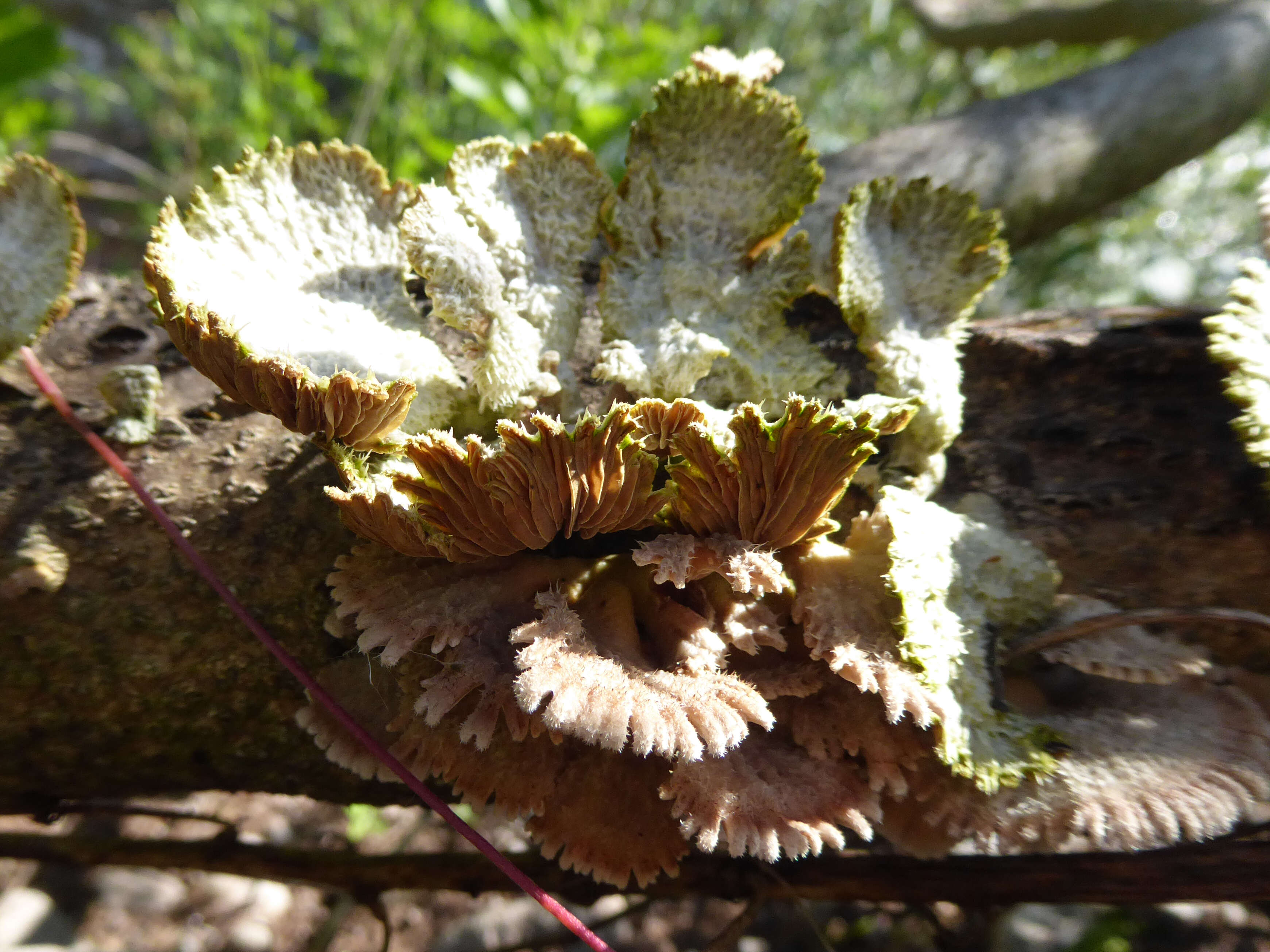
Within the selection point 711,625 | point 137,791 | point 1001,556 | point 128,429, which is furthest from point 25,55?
point 1001,556

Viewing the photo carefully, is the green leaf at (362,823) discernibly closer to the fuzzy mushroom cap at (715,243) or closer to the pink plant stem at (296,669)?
the pink plant stem at (296,669)

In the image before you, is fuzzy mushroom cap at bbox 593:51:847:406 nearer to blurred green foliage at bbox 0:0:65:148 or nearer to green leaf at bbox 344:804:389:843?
green leaf at bbox 344:804:389:843

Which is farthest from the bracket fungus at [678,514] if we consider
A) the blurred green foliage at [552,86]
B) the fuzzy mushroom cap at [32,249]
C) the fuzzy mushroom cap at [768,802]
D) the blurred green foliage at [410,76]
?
the blurred green foliage at [410,76]

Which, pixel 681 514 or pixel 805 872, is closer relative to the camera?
pixel 681 514

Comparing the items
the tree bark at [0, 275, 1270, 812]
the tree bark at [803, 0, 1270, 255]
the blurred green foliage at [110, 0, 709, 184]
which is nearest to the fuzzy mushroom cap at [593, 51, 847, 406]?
the tree bark at [0, 275, 1270, 812]

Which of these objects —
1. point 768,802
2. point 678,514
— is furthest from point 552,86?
point 768,802


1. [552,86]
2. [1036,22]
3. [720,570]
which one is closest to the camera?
[720,570]

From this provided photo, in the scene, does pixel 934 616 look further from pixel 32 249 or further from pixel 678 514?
pixel 32 249
